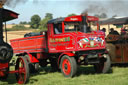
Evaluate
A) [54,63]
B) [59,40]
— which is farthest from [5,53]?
[54,63]

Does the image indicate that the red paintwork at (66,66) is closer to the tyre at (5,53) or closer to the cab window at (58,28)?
the cab window at (58,28)

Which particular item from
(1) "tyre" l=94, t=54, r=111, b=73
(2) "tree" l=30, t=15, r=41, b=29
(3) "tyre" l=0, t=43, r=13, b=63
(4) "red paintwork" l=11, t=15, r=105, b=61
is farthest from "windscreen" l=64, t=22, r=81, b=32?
(2) "tree" l=30, t=15, r=41, b=29

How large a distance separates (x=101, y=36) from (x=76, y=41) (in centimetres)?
102

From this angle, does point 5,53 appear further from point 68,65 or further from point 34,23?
point 34,23

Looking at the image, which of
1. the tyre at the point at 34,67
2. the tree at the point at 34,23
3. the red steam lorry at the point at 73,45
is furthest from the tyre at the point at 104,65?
the tree at the point at 34,23

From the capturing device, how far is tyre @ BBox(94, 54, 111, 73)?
25.9 feet

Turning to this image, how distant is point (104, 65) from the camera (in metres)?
7.95

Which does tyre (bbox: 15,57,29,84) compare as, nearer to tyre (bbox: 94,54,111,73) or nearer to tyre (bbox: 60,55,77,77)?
tyre (bbox: 60,55,77,77)

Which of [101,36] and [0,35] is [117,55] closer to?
[101,36]

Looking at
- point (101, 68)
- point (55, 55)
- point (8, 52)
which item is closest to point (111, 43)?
point (101, 68)

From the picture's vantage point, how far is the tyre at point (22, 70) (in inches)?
238

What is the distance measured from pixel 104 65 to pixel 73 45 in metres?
1.52

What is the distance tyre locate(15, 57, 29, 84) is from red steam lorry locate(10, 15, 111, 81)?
91 cm

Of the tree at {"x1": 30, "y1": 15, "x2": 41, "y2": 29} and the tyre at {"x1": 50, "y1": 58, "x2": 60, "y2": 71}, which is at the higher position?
the tree at {"x1": 30, "y1": 15, "x2": 41, "y2": 29}
